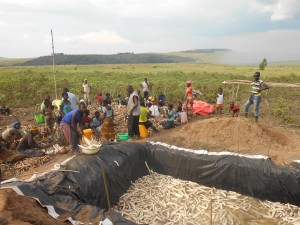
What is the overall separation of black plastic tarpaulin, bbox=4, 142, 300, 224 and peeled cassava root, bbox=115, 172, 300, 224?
23 centimetres

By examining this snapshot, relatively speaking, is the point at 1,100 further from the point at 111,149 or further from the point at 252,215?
the point at 252,215

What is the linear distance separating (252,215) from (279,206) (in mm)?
639

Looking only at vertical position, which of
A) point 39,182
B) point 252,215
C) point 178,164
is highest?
point 39,182

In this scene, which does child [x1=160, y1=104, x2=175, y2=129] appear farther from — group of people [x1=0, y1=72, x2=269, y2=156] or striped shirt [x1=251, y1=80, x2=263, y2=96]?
striped shirt [x1=251, y1=80, x2=263, y2=96]

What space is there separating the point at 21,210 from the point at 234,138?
20.2 ft

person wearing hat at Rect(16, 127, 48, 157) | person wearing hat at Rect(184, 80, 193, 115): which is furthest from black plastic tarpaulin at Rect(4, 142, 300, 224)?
person wearing hat at Rect(184, 80, 193, 115)

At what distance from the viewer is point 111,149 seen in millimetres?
6148

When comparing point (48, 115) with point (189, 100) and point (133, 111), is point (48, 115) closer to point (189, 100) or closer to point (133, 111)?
point (133, 111)

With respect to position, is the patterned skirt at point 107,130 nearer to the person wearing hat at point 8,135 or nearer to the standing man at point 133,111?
the standing man at point 133,111

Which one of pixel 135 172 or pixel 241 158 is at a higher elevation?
pixel 241 158

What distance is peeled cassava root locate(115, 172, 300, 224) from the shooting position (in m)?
5.08

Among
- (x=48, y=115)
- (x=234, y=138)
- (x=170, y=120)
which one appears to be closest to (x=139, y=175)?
(x=234, y=138)

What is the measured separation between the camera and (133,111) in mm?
8219

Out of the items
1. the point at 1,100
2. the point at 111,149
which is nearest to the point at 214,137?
the point at 111,149
